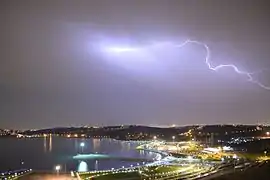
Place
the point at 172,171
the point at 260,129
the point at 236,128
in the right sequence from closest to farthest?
1. the point at 172,171
2. the point at 260,129
3. the point at 236,128

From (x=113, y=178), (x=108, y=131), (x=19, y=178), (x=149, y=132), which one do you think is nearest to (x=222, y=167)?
(x=113, y=178)

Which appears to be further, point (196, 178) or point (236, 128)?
point (236, 128)

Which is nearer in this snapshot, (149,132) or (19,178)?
(19,178)

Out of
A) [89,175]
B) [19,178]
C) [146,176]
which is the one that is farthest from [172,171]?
[19,178]

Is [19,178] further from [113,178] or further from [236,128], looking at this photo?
[236,128]

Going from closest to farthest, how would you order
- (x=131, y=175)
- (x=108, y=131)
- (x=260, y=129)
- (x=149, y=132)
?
(x=131, y=175), (x=260, y=129), (x=149, y=132), (x=108, y=131)

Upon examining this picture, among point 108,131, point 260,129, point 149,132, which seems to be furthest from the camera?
point 108,131

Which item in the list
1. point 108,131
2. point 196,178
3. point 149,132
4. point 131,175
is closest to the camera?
point 196,178

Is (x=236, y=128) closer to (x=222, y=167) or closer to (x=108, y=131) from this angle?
(x=108, y=131)
